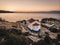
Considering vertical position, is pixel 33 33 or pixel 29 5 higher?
pixel 29 5

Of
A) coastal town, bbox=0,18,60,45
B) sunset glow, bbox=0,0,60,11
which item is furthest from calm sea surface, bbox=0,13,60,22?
coastal town, bbox=0,18,60,45

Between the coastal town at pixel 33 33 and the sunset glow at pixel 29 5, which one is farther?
the sunset glow at pixel 29 5

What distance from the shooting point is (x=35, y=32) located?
134 centimetres

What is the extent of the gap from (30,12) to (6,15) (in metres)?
0.31

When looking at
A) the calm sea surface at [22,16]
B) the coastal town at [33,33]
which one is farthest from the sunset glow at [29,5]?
the coastal town at [33,33]

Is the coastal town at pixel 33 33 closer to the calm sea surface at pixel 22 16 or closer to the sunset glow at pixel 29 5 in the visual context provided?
the calm sea surface at pixel 22 16

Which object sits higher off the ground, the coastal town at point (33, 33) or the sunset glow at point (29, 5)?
the sunset glow at point (29, 5)

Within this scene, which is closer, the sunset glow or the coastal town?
the coastal town

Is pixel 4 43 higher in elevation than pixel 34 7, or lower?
lower

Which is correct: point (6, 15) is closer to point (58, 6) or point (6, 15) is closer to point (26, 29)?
point (26, 29)

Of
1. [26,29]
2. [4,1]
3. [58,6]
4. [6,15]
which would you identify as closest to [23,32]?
[26,29]

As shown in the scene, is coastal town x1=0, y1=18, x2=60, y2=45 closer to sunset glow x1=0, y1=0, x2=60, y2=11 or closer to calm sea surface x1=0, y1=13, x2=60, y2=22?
calm sea surface x1=0, y1=13, x2=60, y2=22

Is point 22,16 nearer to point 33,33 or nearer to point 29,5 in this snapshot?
point 29,5

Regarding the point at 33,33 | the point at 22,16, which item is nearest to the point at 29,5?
the point at 22,16
